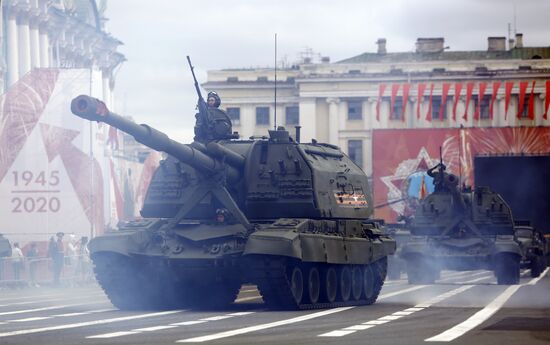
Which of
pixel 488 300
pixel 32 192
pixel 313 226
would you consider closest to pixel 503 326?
pixel 313 226

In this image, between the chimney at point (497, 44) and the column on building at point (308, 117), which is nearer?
the column on building at point (308, 117)

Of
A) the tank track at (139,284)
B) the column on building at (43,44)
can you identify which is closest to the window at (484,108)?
the column on building at (43,44)

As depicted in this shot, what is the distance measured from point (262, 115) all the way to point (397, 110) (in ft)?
41.0

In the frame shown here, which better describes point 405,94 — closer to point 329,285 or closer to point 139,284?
point 329,285

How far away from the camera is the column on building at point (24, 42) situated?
7962 centimetres

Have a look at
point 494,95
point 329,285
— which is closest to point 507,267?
point 329,285

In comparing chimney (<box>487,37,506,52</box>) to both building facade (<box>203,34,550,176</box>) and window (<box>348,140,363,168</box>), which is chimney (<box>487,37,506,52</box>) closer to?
building facade (<box>203,34,550,176</box>)

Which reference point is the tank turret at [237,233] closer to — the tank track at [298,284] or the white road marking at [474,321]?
the tank track at [298,284]

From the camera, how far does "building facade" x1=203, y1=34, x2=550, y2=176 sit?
12088 cm

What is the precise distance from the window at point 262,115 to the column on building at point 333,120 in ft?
17.5

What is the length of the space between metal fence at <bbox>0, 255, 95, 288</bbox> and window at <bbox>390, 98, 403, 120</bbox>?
266ft

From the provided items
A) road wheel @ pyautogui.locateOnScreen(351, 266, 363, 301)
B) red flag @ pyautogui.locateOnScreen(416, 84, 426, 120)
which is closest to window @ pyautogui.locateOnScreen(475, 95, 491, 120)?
red flag @ pyautogui.locateOnScreen(416, 84, 426, 120)

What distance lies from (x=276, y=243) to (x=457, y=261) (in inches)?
675

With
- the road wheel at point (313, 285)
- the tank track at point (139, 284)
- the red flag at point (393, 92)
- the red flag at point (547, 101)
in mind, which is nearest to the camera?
the tank track at point (139, 284)
